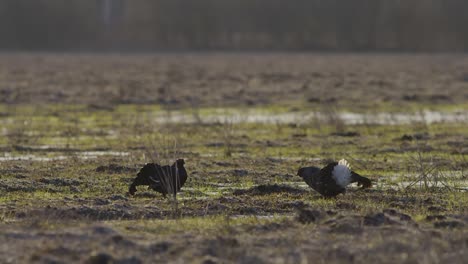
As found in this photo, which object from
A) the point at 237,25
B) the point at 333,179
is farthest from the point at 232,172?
the point at 237,25

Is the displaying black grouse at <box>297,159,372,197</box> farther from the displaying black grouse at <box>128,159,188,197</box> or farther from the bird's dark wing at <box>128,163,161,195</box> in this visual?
the bird's dark wing at <box>128,163,161,195</box>

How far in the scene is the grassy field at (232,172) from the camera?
9.84 meters

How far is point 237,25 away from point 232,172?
271 ft

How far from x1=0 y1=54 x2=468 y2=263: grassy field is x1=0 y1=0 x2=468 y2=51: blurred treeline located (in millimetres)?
54635

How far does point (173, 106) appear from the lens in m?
32.2

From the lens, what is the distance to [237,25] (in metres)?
98.2

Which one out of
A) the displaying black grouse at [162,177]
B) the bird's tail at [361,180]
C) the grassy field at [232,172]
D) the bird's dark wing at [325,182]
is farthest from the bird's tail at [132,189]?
the bird's tail at [361,180]

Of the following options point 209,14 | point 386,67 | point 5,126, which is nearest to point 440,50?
point 209,14

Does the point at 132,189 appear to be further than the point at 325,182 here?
Yes

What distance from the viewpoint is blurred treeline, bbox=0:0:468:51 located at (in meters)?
94.6

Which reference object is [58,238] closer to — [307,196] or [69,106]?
[307,196]

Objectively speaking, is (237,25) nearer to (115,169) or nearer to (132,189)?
(115,169)

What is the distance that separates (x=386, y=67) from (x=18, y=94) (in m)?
28.1

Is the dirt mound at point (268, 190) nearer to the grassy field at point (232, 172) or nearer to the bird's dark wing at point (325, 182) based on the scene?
the grassy field at point (232, 172)
